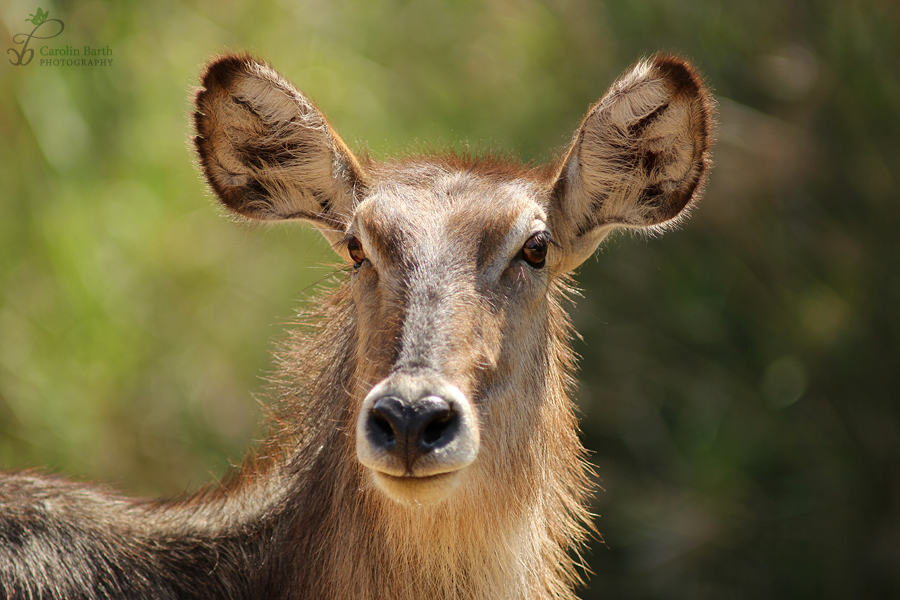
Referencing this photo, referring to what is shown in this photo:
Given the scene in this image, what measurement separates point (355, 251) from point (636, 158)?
1459 mm

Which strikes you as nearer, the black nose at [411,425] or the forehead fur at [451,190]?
the black nose at [411,425]

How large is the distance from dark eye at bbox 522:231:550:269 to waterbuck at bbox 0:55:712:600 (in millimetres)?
11

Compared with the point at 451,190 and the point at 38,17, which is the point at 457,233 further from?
the point at 38,17

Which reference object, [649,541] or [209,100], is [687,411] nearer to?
[649,541]

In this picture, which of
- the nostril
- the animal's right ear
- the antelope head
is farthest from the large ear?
the nostril

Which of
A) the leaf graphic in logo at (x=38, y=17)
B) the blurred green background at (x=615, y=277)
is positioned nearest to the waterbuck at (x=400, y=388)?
the blurred green background at (x=615, y=277)

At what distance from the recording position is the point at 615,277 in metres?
9.21

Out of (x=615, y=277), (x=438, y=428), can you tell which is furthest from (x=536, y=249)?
(x=615, y=277)

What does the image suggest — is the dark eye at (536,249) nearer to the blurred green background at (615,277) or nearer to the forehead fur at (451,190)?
the forehead fur at (451,190)

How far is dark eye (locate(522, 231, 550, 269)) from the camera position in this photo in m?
3.96

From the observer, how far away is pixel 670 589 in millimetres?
8328

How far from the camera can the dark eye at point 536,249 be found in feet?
13.0

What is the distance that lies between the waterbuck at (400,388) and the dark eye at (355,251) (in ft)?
0.12

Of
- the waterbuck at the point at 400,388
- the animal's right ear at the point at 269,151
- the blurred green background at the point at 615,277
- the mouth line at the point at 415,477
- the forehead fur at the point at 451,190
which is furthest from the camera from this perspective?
the blurred green background at the point at 615,277
